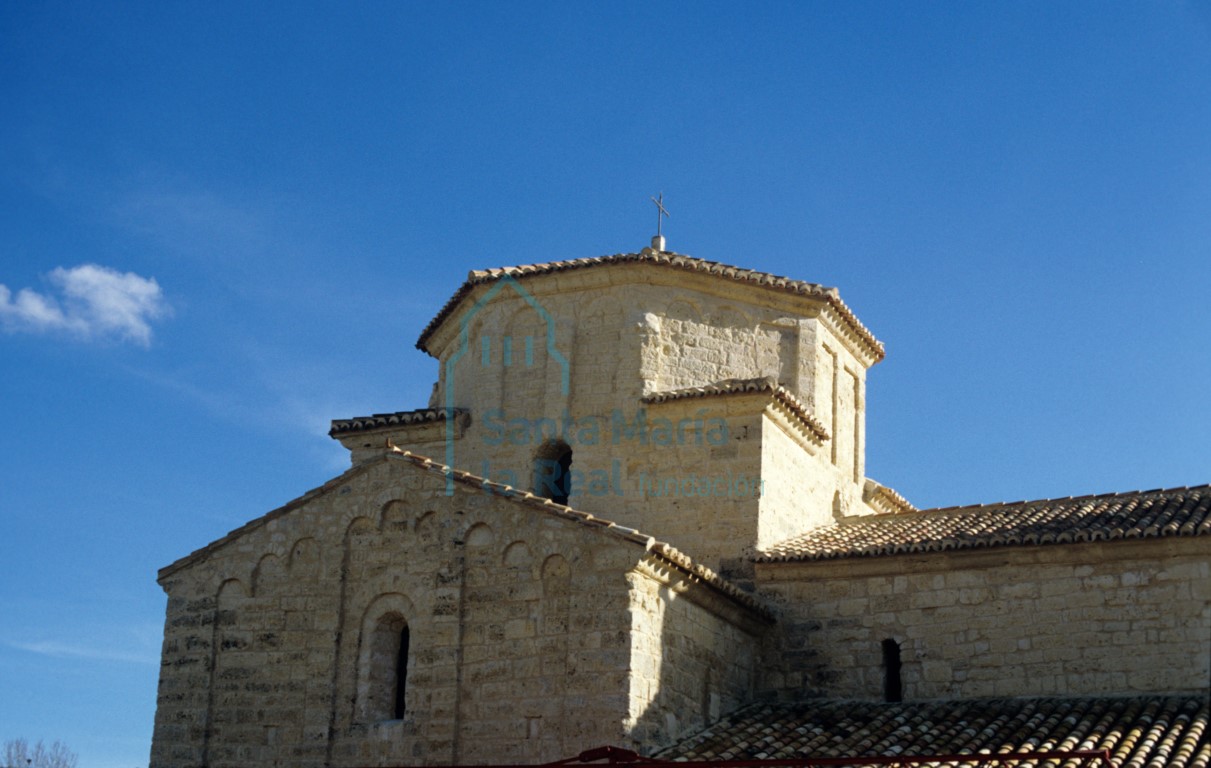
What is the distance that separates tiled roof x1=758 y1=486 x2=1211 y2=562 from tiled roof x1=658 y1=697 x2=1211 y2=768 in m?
1.74

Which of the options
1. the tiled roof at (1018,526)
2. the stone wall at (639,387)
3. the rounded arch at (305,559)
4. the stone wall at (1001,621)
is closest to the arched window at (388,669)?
the rounded arch at (305,559)

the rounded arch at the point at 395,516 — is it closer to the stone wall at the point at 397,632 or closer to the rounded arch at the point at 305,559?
the stone wall at the point at 397,632

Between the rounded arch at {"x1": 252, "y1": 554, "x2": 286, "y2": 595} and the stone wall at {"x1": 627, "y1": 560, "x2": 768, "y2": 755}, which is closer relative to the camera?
the stone wall at {"x1": 627, "y1": 560, "x2": 768, "y2": 755}

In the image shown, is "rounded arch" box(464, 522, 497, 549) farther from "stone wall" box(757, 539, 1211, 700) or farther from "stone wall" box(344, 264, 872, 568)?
"stone wall" box(757, 539, 1211, 700)

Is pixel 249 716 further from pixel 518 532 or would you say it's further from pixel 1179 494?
pixel 1179 494

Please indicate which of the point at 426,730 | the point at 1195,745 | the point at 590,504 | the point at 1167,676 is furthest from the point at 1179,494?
the point at 426,730

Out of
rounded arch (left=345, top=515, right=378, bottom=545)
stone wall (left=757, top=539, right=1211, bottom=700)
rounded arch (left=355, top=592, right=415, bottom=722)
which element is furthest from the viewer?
rounded arch (left=345, top=515, right=378, bottom=545)

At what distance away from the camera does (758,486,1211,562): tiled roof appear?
1488cm

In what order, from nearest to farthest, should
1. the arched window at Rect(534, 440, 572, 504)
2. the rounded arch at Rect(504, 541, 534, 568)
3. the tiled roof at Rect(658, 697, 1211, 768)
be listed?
the tiled roof at Rect(658, 697, 1211, 768) < the rounded arch at Rect(504, 541, 534, 568) < the arched window at Rect(534, 440, 572, 504)

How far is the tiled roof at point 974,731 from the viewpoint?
42.4 feet

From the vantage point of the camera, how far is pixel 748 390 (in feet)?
55.6

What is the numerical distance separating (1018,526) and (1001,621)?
3.95 feet

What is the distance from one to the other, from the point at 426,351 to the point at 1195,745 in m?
12.0

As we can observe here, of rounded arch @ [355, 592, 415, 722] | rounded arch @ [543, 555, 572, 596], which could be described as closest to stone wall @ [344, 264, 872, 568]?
rounded arch @ [543, 555, 572, 596]
